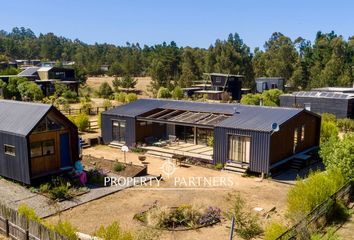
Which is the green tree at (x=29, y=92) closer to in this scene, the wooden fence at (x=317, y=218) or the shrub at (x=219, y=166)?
the shrub at (x=219, y=166)

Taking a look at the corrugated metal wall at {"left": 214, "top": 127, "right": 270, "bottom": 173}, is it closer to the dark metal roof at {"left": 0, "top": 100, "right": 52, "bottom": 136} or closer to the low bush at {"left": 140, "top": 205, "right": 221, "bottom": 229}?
the low bush at {"left": 140, "top": 205, "right": 221, "bottom": 229}

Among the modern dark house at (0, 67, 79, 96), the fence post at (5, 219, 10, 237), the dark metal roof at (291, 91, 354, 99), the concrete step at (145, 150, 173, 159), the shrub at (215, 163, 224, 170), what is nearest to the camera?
the fence post at (5, 219, 10, 237)

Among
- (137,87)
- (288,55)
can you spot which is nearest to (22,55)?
(137,87)

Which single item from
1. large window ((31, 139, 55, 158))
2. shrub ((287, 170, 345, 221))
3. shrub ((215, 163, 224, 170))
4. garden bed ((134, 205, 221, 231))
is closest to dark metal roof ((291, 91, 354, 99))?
shrub ((215, 163, 224, 170))

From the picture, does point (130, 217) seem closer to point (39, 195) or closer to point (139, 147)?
point (39, 195)

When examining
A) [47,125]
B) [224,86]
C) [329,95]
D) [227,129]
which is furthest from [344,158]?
[224,86]

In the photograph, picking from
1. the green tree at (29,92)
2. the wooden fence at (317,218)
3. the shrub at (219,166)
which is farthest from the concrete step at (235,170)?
the green tree at (29,92)
